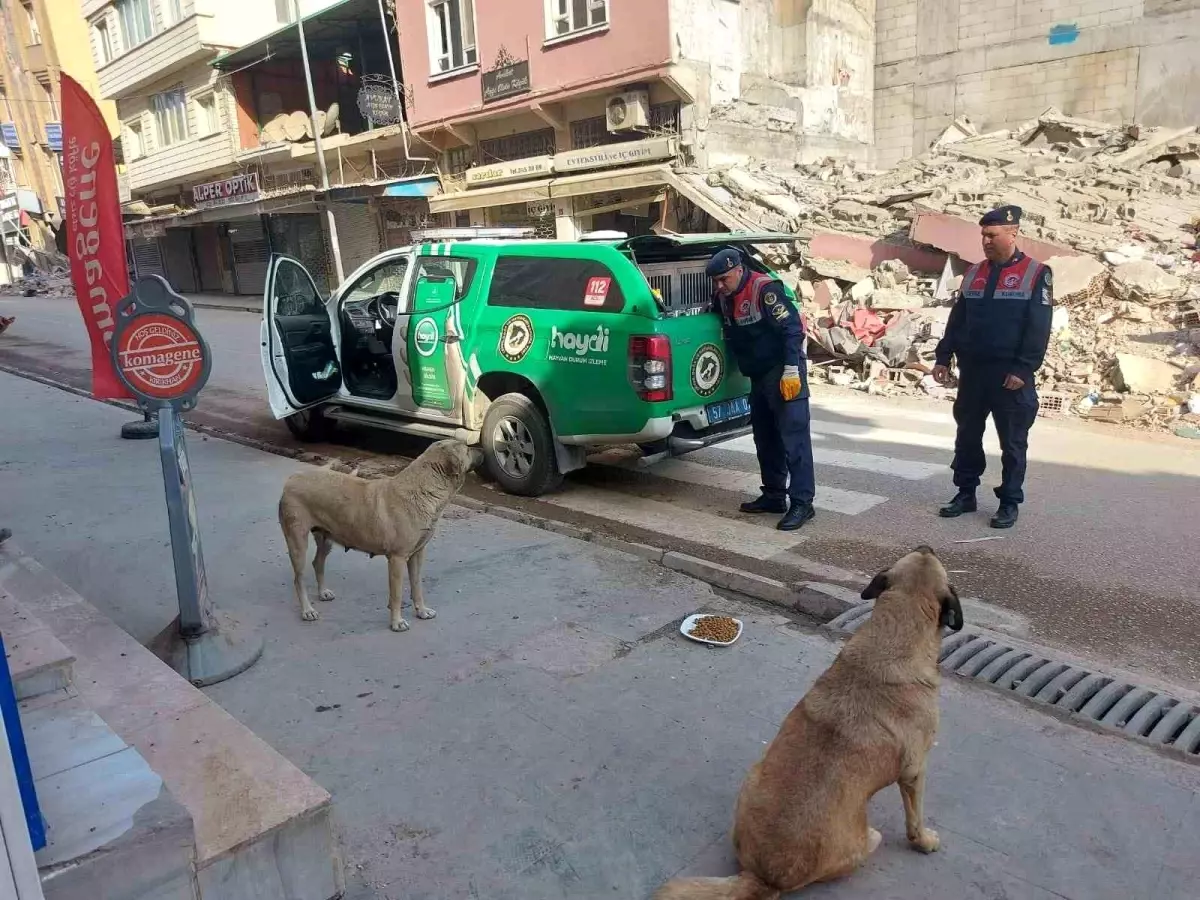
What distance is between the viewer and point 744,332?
587cm

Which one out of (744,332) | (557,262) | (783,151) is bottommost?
(744,332)

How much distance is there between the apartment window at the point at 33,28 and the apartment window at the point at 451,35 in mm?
33093

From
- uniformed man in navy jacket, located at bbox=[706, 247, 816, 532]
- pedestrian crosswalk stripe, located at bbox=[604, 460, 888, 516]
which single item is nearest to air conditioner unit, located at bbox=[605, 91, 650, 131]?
pedestrian crosswalk stripe, located at bbox=[604, 460, 888, 516]

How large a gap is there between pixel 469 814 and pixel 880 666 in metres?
1.47

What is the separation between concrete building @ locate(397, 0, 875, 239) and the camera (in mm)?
17656

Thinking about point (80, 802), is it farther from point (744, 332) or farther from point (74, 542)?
point (744, 332)

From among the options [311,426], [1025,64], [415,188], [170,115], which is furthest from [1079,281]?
[170,115]

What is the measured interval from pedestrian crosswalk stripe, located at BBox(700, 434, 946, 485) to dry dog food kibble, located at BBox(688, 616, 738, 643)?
2999mm

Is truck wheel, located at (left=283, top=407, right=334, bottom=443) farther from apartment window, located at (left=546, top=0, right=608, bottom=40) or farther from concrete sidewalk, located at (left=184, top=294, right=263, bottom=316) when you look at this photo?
concrete sidewalk, located at (left=184, top=294, right=263, bottom=316)

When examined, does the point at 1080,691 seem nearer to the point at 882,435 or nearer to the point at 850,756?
the point at 850,756

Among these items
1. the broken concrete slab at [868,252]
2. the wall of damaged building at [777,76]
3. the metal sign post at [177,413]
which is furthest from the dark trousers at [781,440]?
the wall of damaged building at [777,76]

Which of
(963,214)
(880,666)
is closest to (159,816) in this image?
(880,666)

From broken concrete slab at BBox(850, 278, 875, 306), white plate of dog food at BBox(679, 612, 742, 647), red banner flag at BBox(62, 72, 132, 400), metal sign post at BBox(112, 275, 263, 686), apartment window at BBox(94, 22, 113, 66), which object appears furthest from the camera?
apartment window at BBox(94, 22, 113, 66)

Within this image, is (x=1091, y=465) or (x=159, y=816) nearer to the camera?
(x=159, y=816)
